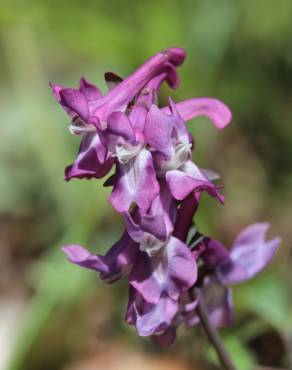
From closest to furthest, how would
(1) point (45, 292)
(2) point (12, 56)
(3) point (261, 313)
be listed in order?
(3) point (261, 313) < (1) point (45, 292) < (2) point (12, 56)

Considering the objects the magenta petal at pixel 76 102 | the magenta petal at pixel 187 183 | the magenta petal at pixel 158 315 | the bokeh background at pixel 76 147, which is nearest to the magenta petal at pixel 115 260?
the magenta petal at pixel 158 315

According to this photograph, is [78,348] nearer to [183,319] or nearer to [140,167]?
[183,319]

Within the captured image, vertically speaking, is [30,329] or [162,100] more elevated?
[162,100]

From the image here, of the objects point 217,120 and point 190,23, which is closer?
point 217,120

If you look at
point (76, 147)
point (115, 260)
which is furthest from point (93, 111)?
point (76, 147)

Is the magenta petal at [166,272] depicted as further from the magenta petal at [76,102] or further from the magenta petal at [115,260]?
the magenta petal at [76,102]

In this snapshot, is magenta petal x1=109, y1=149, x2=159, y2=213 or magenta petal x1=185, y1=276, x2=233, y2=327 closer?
magenta petal x1=109, y1=149, x2=159, y2=213

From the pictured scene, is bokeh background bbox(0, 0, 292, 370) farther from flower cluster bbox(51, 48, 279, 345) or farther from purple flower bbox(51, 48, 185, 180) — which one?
purple flower bbox(51, 48, 185, 180)

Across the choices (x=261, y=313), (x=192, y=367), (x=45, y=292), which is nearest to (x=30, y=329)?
(x=45, y=292)

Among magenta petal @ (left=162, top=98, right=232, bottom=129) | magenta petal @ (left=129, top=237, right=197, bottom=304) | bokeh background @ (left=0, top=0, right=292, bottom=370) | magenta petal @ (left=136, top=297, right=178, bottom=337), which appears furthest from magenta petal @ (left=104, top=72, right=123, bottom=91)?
bokeh background @ (left=0, top=0, right=292, bottom=370)
